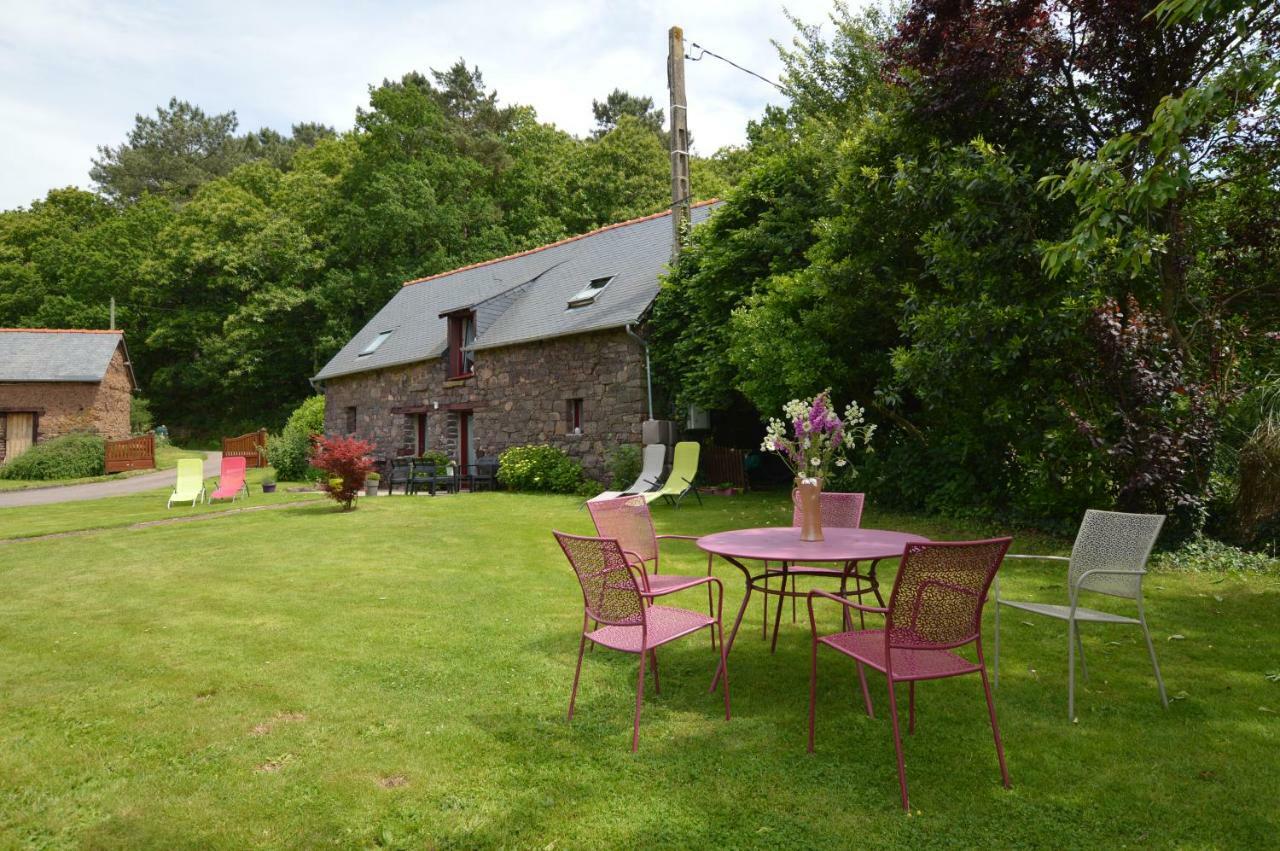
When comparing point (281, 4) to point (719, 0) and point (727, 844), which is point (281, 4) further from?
point (727, 844)

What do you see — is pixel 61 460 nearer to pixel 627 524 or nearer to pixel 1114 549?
pixel 627 524

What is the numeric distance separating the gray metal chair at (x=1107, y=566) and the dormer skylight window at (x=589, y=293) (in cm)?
1299

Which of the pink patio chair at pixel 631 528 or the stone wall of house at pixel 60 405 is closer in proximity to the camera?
the pink patio chair at pixel 631 528

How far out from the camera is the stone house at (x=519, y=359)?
1494cm

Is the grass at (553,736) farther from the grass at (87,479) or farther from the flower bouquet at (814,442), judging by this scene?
the grass at (87,479)

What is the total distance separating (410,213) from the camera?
2998 cm

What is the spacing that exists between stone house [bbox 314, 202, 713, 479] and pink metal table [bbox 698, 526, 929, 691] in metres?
10.0

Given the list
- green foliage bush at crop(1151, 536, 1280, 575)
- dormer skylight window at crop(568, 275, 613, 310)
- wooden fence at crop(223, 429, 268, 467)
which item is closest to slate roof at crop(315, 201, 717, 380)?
dormer skylight window at crop(568, 275, 613, 310)

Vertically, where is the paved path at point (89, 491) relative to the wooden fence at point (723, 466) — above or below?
below

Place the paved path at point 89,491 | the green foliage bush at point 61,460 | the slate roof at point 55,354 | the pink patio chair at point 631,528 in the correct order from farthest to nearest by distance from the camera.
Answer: the slate roof at point 55,354 → the green foliage bush at point 61,460 → the paved path at point 89,491 → the pink patio chair at point 631,528

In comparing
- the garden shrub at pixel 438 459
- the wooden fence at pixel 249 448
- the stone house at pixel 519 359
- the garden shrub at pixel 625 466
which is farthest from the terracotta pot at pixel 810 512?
the wooden fence at pixel 249 448

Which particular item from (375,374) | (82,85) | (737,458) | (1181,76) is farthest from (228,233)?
(1181,76)

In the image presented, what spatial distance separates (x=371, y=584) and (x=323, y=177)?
32450mm

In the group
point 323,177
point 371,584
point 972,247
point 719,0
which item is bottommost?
point 371,584
